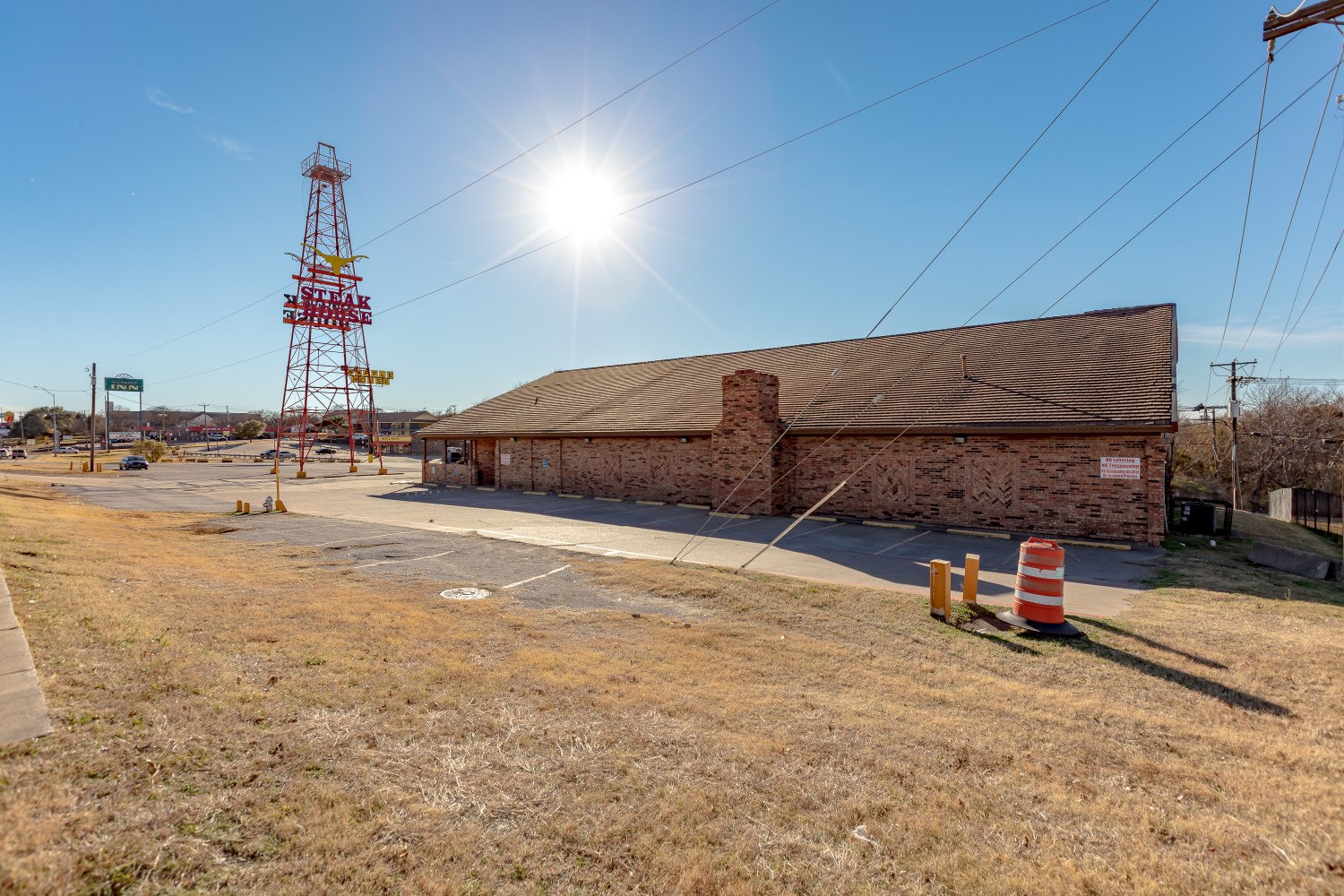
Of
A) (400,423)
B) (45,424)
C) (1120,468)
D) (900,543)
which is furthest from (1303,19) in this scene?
(45,424)

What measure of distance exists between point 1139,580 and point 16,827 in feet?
45.2

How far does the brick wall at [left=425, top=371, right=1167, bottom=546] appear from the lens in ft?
46.8

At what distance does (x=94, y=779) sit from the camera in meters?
3.06

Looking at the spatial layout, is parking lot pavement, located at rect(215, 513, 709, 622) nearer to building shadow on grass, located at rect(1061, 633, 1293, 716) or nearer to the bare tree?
building shadow on grass, located at rect(1061, 633, 1293, 716)

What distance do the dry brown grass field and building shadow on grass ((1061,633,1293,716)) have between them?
4 centimetres

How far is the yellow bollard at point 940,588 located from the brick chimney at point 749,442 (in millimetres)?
10535

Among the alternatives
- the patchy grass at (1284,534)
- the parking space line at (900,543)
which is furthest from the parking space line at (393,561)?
the patchy grass at (1284,534)

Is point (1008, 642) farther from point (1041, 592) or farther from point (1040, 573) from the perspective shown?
point (1040, 573)

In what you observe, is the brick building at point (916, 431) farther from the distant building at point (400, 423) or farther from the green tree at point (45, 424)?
the green tree at point (45, 424)

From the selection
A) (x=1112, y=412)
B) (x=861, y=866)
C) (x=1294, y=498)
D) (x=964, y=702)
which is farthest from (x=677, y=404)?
(x=1294, y=498)

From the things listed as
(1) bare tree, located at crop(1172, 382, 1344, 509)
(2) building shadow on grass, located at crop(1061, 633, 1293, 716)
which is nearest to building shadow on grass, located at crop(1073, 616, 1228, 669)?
(2) building shadow on grass, located at crop(1061, 633, 1293, 716)

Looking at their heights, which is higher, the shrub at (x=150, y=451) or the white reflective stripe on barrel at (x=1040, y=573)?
the shrub at (x=150, y=451)

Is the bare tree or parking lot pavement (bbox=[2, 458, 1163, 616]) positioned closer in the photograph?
parking lot pavement (bbox=[2, 458, 1163, 616])

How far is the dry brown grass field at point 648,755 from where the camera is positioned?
298 centimetres
